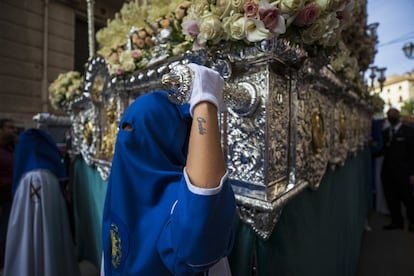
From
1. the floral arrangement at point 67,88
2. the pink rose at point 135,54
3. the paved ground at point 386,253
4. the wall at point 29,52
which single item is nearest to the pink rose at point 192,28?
the pink rose at point 135,54

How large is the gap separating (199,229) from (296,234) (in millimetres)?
1004

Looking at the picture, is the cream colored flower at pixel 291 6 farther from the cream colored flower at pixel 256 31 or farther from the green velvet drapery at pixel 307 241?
the green velvet drapery at pixel 307 241

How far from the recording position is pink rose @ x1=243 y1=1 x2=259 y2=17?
904 mm

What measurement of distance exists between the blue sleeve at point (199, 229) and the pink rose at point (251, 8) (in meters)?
0.66

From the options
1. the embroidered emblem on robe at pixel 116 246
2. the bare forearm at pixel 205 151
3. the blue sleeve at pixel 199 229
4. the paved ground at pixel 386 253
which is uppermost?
the bare forearm at pixel 205 151

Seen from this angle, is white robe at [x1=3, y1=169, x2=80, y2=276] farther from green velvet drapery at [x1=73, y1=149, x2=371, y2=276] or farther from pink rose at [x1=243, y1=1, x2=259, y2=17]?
pink rose at [x1=243, y1=1, x2=259, y2=17]

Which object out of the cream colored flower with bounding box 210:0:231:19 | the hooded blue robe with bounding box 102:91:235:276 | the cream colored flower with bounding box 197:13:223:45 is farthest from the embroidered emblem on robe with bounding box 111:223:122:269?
Result: the cream colored flower with bounding box 210:0:231:19

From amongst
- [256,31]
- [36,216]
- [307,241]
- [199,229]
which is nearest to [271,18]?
[256,31]

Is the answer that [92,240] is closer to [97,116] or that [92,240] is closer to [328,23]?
[97,116]

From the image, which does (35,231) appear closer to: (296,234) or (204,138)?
(296,234)

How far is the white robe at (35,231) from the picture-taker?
2002mm

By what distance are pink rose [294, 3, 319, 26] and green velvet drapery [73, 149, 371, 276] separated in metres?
0.90

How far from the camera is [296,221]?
139 cm

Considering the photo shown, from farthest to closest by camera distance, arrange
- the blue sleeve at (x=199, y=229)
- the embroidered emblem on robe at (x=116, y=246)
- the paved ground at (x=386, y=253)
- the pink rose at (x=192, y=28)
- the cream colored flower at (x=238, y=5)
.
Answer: the paved ground at (x=386, y=253), the pink rose at (x=192, y=28), the cream colored flower at (x=238, y=5), the embroidered emblem on robe at (x=116, y=246), the blue sleeve at (x=199, y=229)
